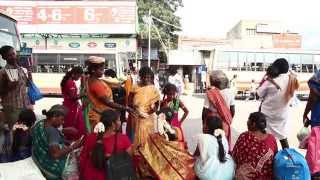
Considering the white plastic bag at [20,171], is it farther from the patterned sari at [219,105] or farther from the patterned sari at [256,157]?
the patterned sari at [219,105]

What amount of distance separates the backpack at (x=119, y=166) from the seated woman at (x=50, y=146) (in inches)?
18.8

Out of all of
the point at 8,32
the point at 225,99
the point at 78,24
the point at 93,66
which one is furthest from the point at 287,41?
the point at 93,66

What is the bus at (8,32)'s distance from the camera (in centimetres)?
1114

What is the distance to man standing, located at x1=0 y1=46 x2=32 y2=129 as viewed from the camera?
635 cm

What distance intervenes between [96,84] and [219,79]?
1464 mm

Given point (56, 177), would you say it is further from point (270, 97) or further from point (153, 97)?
point (270, 97)

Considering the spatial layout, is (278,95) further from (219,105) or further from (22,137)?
(22,137)

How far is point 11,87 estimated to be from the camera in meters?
6.41

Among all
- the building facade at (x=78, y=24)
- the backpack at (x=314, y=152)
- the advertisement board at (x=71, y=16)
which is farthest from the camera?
the advertisement board at (x=71, y=16)

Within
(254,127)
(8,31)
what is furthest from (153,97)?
(8,31)

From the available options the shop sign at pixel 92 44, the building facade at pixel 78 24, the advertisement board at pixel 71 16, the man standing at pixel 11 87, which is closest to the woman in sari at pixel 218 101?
the man standing at pixel 11 87

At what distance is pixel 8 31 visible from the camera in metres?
11.5

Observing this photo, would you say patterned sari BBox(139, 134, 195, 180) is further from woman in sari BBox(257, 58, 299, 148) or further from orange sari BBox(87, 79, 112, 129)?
woman in sari BBox(257, 58, 299, 148)

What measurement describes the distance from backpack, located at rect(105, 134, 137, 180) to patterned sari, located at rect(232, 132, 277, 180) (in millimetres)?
1052
